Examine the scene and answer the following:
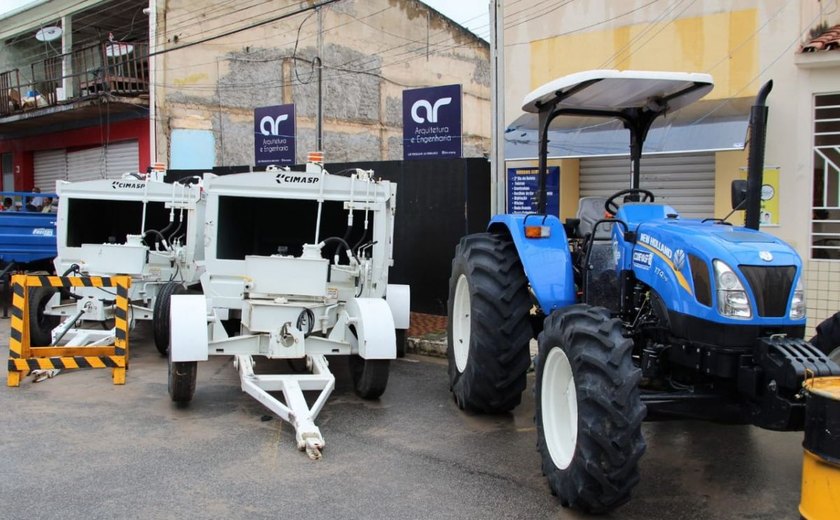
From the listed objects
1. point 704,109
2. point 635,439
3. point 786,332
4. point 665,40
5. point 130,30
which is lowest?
point 635,439

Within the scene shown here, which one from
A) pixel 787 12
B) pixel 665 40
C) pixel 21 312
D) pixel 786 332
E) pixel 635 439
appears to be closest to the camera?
pixel 635 439

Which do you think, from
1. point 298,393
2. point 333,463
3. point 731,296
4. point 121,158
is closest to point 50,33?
point 121,158

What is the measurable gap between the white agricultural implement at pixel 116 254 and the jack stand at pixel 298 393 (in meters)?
2.58

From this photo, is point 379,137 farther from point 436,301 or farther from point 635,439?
point 635,439

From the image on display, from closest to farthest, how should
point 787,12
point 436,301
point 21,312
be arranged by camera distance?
point 21,312 < point 787,12 < point 436,301

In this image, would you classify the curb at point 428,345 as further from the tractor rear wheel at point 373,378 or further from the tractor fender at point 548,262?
the tractor fender at point 548,262

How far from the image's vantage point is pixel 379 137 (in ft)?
74.1

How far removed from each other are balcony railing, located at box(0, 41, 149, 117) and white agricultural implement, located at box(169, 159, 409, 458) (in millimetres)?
11725

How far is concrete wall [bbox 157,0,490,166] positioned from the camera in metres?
18.6

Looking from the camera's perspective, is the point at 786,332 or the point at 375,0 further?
the point at 375,0

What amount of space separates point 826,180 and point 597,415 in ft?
22.0

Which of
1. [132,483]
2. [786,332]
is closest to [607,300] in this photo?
[786,332]

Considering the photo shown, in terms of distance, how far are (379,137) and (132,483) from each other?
61.0 feet

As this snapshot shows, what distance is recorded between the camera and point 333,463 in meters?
5.13
